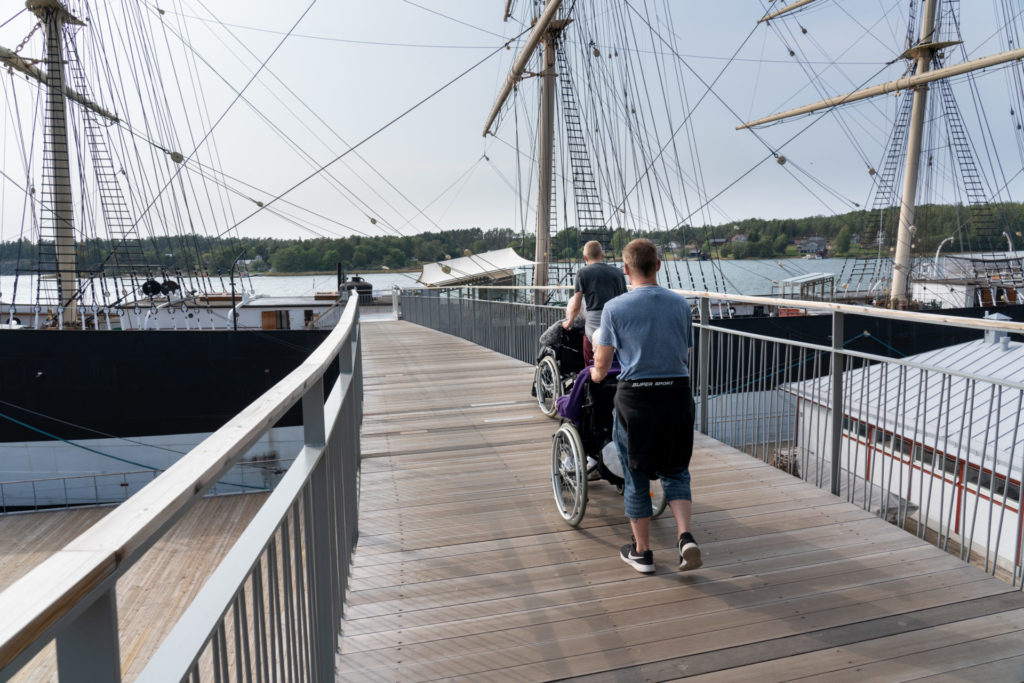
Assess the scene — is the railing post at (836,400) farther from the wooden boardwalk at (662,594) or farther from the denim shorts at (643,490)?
the denim shorts at (643,490)

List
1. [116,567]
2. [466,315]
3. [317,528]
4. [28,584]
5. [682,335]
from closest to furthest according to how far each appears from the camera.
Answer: [28,584] < [116,567] < [317,528] < [682,335] < [466,315]

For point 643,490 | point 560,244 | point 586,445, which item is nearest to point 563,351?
point 586,445

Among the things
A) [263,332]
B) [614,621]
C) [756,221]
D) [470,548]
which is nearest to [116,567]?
[614,621]

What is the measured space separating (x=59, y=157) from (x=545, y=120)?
727 inches

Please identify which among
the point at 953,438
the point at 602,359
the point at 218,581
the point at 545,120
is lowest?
the point at 953,438

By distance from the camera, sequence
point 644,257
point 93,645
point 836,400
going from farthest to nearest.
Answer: point 836,400
point 644,257
point 93,645

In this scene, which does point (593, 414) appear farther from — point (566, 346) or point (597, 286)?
point (566, 346)

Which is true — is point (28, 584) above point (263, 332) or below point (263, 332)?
above

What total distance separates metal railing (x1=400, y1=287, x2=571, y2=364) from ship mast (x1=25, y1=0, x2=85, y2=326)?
1410 cm

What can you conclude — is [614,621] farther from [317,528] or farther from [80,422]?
[80,422]

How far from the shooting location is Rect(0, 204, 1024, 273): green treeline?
30.2 m

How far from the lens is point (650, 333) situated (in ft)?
11.9

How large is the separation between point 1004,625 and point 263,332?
22005 millimetres

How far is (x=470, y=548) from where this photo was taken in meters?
4.19
